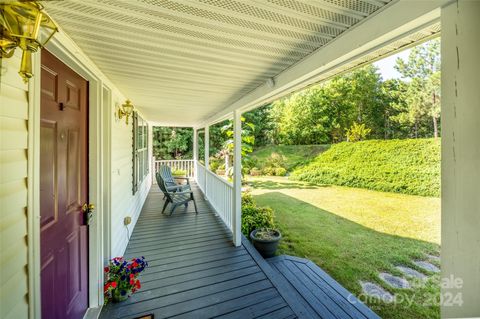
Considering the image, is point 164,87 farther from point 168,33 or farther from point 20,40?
point 20,40

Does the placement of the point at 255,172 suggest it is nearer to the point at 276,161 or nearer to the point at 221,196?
the point at 276,161

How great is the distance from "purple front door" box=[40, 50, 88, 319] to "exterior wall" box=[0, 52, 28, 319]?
0.36 metres

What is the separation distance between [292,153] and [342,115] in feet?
14.4

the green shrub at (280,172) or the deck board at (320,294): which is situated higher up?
the green shrub at (280,172)

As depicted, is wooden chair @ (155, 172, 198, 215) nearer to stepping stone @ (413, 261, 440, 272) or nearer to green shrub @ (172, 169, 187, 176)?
green shrub @ (172, 169, 187, 176)

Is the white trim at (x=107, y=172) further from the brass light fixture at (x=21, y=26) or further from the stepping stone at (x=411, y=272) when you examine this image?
the stepping stone at (x=411, y=272)

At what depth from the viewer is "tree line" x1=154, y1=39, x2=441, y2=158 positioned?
10.1 meters

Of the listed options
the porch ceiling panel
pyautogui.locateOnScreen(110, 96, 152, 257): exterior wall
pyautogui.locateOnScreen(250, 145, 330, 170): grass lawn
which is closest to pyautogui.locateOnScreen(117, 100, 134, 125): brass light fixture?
pyautogui.locateOnScreen(110, 96, 152, 257): exterior wall

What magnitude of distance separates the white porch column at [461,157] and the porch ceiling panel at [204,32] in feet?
1.38

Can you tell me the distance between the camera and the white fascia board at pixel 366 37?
90cm

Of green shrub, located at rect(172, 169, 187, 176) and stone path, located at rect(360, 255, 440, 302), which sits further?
green shrub, located at rect(172, 169, 187, 176)

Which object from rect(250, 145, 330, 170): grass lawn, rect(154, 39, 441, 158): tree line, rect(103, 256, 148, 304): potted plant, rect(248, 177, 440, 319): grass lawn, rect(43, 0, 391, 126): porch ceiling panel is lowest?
rect(248, 177, 440, 319): grass lawn

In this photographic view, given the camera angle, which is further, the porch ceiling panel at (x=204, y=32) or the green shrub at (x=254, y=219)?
the green shrub at (x=254, y=219)

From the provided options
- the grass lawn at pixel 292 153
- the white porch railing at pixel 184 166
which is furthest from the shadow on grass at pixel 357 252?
the grass lawn at pixel 292 153
